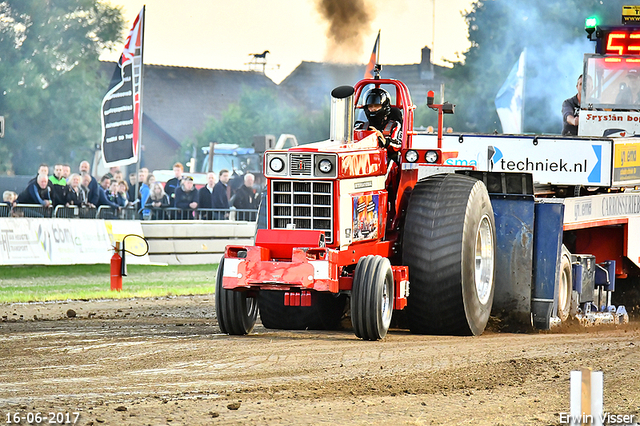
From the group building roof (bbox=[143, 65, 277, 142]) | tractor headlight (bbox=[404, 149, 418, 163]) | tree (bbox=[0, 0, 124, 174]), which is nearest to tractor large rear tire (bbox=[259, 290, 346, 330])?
tractor headlight (bbox=[404, 149, 418, 163])

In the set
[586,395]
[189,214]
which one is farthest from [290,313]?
[189,214]

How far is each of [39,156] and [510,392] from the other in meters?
46.2

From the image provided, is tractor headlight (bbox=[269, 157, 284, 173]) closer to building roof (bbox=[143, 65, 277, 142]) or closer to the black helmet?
the black helmet

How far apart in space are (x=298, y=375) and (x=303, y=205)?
2.40 meters

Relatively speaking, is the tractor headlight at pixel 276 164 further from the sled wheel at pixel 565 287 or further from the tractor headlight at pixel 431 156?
the sled wheel at pixel 565 287

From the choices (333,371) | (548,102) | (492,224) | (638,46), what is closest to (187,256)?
(638,46)

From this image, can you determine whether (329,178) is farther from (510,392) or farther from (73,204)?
(73,204)

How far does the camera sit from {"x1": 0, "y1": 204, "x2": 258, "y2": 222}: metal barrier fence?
62.8ft

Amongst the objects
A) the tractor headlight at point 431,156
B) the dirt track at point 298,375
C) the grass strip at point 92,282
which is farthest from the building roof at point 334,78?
the dirt track at point 298,375

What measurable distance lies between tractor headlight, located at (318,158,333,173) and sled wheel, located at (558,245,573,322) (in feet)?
11.4

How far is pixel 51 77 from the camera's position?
50.4 m

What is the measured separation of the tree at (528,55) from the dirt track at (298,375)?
32.8m

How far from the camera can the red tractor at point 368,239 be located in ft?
31.1

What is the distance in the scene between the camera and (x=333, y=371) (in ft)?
26.0
